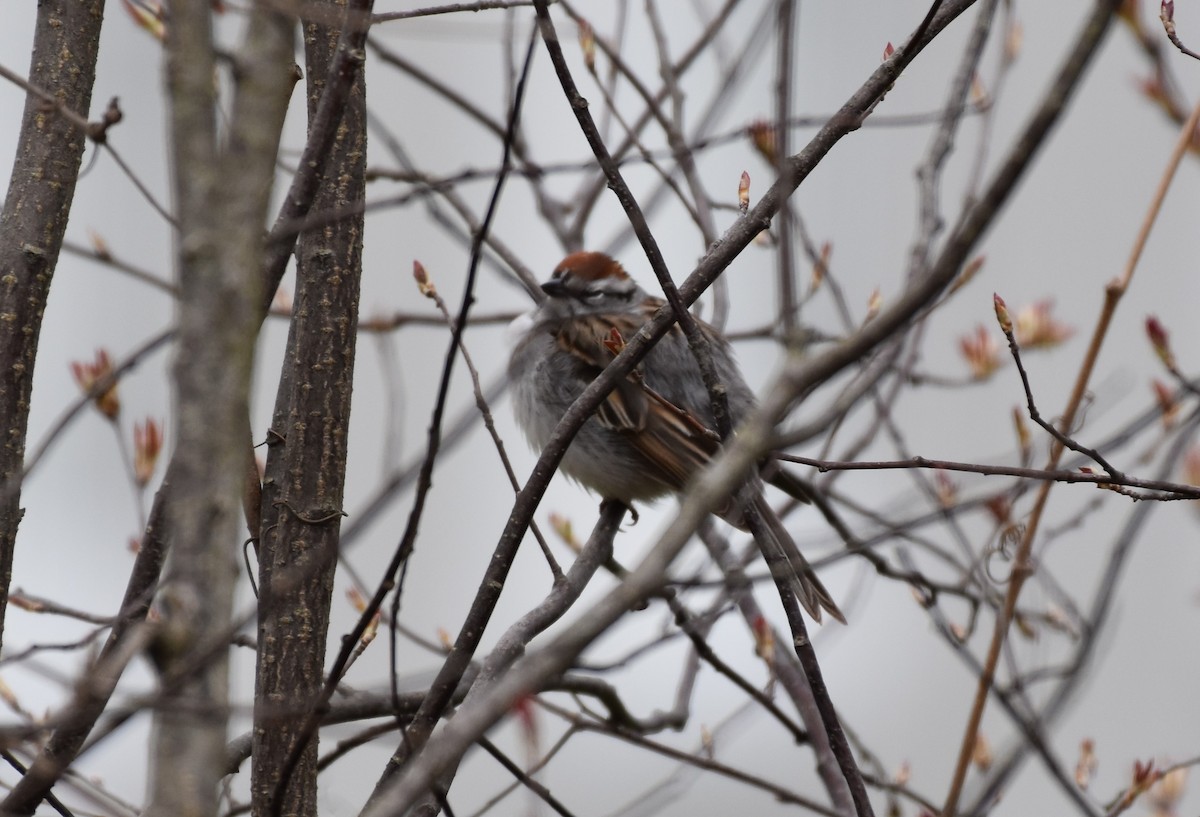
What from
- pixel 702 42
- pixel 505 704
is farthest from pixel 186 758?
pixel 702 42

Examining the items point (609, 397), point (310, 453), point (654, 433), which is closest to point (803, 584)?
point (654, 433)

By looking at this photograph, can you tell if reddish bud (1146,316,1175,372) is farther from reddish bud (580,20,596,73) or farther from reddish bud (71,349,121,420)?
reddish bud (71,349,121,420)

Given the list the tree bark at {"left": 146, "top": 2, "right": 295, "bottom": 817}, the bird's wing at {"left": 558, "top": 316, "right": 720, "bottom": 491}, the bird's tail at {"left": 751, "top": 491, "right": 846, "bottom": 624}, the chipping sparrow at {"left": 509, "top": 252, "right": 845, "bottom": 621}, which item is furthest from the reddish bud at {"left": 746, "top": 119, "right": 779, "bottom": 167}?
the tree bark at {"left": 146, "top": 2, "right": 295, "bottom": 817}

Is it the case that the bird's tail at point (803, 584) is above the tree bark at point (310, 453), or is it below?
above

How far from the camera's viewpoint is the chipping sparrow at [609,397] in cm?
441

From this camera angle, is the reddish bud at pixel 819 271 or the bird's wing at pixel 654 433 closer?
the reddish bud at pixel 819 271

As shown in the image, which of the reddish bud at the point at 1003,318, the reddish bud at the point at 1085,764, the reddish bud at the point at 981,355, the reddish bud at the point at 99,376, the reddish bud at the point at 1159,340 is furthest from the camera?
the reddish bud at the point at 981,355

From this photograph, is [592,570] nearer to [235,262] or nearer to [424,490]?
[424,490]

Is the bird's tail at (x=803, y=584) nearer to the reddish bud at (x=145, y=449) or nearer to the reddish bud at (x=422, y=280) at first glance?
the reddish bud at (x=422, y=280)

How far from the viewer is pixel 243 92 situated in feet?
4.07

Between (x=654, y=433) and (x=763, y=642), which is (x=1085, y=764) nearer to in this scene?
(x=763, y=642)

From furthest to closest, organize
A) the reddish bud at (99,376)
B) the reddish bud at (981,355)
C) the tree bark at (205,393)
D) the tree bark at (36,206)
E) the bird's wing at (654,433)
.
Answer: the bird's wing at (654,433) < the reddish bud at (981,355) < the reddish bud at (99,376) < the tree bark at (36,206) < the tree bark at (205,393)

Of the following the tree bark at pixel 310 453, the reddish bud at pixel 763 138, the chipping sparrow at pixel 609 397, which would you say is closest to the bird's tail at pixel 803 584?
the chipping sparrow at pixel 609 397

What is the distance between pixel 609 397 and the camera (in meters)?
4.50
